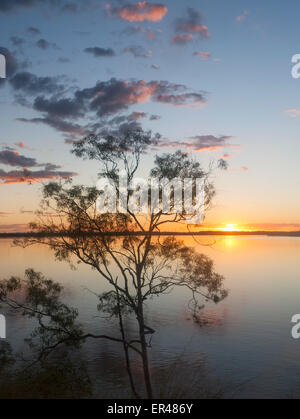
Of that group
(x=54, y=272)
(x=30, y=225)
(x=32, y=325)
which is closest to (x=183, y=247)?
(x=30, y=225)

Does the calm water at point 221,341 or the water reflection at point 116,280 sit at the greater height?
the water reflection at point 116,280

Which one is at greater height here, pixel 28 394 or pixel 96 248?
pixel 96 248

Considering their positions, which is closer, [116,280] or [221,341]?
[116,280]

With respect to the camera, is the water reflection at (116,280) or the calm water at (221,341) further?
the calm water at (221,341)

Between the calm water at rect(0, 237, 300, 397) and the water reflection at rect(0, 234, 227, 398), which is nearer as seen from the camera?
the water reflection at rect(0, 234, 227, 398)

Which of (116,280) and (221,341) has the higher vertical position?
(116,280)

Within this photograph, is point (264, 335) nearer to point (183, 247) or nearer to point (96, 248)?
point (183, 247)

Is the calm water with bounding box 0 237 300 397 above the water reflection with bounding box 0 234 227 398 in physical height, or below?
below

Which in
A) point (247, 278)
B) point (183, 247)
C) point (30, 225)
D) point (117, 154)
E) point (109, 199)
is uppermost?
point (117, 154)

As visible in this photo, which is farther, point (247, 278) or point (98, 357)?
point (247, 278)

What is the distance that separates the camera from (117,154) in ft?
90.4
